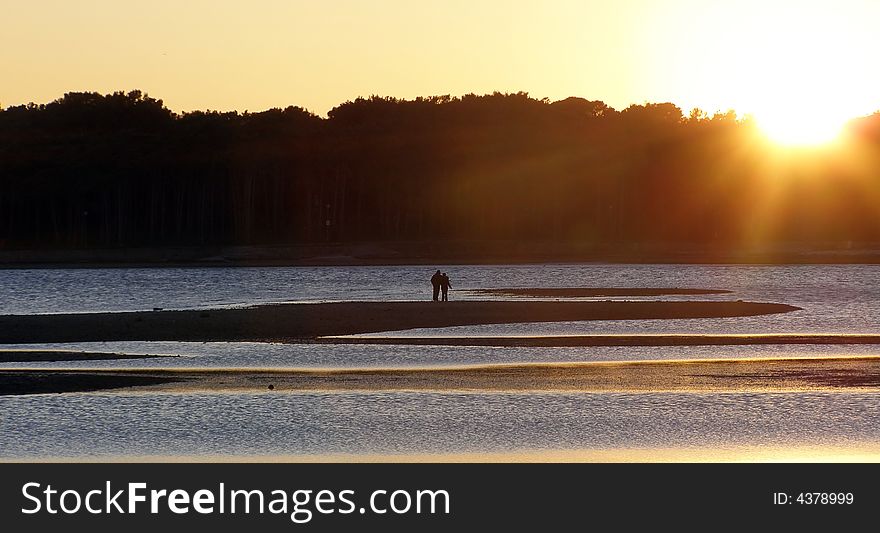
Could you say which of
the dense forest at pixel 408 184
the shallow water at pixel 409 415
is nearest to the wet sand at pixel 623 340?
the shallow water at pixel 409 415

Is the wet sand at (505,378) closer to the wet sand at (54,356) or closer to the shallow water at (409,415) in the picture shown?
the shallow water at (409,415)

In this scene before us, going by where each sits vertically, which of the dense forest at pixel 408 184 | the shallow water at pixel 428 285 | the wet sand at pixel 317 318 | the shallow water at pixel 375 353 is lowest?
the shallow water at pixel 428 285

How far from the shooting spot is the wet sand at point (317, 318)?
41.0 m

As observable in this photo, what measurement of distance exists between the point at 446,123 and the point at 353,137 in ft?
55.5

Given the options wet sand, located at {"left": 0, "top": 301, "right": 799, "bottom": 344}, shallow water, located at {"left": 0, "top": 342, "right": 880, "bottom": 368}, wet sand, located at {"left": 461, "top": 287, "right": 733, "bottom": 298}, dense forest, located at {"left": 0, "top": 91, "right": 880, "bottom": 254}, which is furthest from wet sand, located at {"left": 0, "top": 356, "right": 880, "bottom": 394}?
dense forest, located at {"left": 0, "top": 91, "right": 880, "bottom": 254}

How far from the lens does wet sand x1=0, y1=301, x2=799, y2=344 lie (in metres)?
41.0

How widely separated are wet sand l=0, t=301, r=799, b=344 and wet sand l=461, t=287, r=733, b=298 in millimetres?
8302

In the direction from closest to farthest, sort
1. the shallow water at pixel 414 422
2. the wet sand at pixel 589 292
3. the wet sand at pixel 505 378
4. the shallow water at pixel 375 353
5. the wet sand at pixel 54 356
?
the shallow water at pixel 414 422, the wet sand at pixel 505 378, the shallow water at pixel 375 353, the wet sand at pixel 54 356, the wet sand at pixel 589 292

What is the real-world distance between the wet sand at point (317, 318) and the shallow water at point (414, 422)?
14.2m

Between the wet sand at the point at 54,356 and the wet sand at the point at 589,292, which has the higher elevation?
the wet sand at the point at 54,356

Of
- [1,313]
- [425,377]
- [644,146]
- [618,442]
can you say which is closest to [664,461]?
[618,442]

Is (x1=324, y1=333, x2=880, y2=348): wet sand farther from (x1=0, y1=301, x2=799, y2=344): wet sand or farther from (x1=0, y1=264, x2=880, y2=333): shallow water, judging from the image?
(x1=0, y1=301, x2=799, y2=344): wet sand

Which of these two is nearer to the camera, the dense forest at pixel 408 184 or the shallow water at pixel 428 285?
the shallow water at pixel 428 285

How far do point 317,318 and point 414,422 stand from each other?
78.3 ft
